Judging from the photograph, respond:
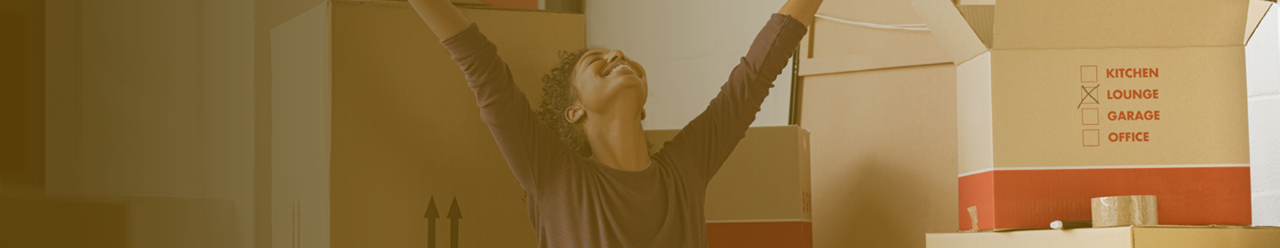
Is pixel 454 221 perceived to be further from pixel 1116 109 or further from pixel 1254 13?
pixel 1254 13

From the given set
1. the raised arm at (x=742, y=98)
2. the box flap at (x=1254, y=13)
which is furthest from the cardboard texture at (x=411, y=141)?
the box flap at (x=1254, y=13)

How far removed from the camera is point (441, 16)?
3.31ft

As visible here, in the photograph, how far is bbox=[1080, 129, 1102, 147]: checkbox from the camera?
1.12m

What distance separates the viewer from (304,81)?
1.17 metres

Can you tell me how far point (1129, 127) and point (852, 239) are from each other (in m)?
0.50

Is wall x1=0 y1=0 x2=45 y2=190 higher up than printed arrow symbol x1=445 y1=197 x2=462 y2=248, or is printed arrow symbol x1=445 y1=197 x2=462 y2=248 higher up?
wall x1=0 y1=0 x2=45 y2=190

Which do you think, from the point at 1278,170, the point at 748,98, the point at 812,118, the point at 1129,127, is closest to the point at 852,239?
the point at 812,118

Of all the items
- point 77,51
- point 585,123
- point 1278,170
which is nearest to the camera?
point 77,51

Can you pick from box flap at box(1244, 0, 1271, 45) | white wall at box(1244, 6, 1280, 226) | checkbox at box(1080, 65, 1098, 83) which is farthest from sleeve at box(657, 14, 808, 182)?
white wall at box(1244, 6, 1280, 226)

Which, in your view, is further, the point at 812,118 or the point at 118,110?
the point at 812,118

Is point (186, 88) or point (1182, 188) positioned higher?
point (186, 88)

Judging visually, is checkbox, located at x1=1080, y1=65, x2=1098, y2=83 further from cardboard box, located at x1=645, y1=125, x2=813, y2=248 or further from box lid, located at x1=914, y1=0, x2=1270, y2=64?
cardboard box, located at x1=645, y1=125, x2=813, y2=248

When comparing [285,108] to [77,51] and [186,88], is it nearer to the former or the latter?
[186,88]

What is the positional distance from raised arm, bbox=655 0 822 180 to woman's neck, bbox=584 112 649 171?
0.06 metres
